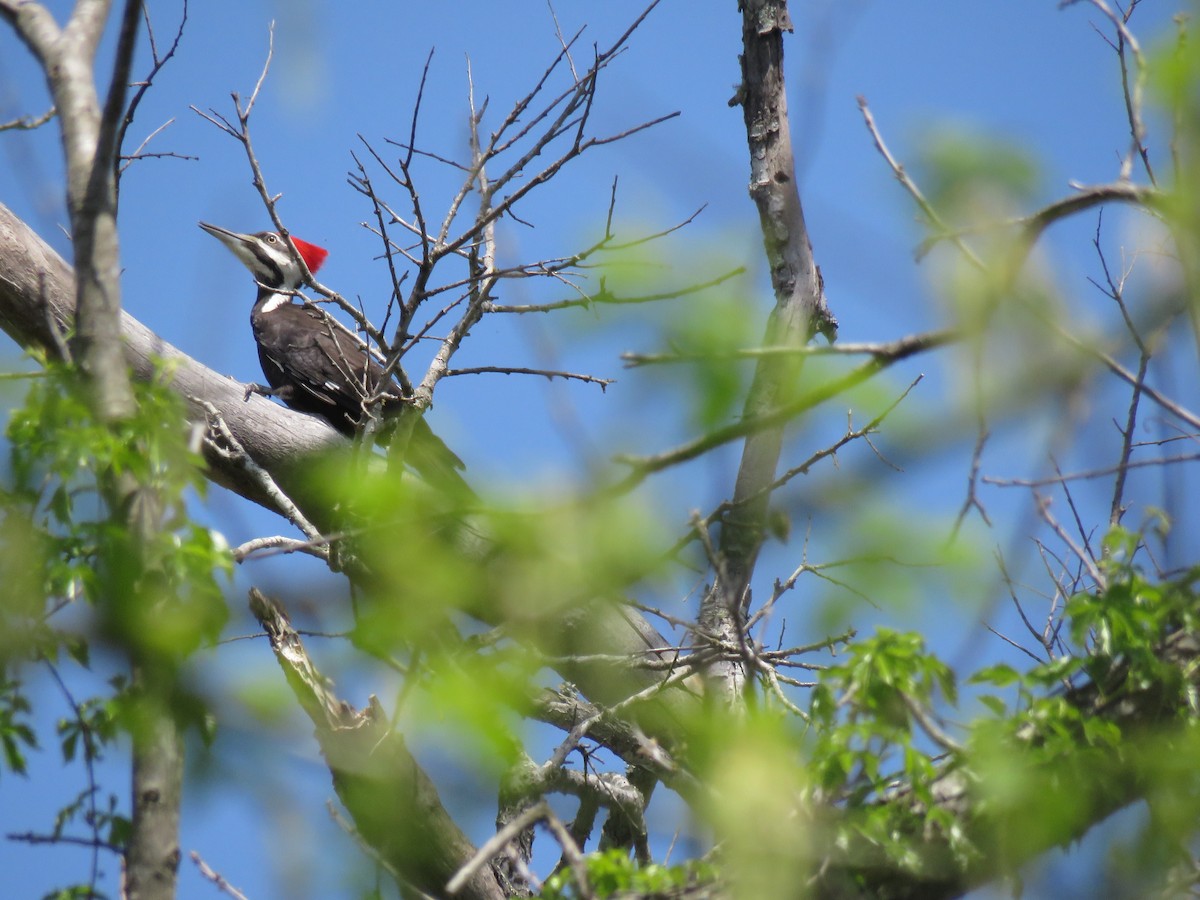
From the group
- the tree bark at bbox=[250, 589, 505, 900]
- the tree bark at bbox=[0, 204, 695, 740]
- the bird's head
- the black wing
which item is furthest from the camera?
the bird's head

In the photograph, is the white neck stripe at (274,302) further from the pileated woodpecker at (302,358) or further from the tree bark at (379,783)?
the tree bark at (379,783)

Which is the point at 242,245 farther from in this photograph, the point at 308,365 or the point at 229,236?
the point at 308,365

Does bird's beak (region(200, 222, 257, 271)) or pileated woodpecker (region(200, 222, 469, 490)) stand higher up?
bird's beak (region(200, 222, 257, 271))

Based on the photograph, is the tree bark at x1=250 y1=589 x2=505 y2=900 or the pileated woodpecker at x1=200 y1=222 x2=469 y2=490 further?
the pileated woodpecker at x1=200 y1=222 x2=469 y2=490

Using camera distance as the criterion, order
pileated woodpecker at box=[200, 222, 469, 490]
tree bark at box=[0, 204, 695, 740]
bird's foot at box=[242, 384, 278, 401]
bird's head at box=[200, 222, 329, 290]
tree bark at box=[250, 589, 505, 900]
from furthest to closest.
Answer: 1. bird's head at box=[200, 222, 329, 290]
2. pileated woodpecker at box=[200, 222, 469, 490]
3. bird's foot at box=[242, 384, 278, 401]
4. tree bark at box=[0, 204, 695, 740]
5. tree bark at box=[250, 589, 505, 900]

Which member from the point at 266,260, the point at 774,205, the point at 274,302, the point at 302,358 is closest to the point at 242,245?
the point at 266,260

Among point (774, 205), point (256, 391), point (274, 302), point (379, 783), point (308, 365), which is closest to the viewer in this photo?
point (379, 783)

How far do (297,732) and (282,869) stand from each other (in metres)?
0.24

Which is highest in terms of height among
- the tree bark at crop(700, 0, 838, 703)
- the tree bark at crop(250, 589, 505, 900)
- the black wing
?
the black wing

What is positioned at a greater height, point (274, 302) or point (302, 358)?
point (274, 302)

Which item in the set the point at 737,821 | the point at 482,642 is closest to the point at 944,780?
the point at 737,821

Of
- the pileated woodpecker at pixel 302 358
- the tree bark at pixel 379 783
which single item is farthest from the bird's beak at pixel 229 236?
the tree bark at pixel 379 783

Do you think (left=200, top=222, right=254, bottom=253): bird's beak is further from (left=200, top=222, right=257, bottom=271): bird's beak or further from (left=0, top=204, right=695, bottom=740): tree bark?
(left=0, top=204, right=695, bottom=740): tree bark

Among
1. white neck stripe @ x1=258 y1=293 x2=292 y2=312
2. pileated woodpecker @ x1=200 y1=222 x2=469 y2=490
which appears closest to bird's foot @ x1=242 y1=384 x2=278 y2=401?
pileated woodpecker @ x1=200 y1=222 x2=469 y2=490
